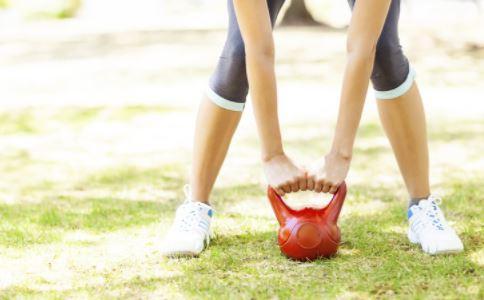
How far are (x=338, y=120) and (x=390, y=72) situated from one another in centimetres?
30

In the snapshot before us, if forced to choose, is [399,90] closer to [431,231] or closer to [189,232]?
[431,231]

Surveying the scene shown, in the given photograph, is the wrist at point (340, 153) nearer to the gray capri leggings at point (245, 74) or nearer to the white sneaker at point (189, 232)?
the gray capri leggings at point (245, 74)

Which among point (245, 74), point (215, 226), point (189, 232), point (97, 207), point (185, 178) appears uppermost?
point (245, 74)

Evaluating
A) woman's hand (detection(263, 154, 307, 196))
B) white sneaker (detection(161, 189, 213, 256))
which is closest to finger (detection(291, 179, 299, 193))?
woman's hand (detection(263, 154, 307, 196))

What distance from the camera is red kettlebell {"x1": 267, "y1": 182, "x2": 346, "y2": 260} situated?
8.21 feet

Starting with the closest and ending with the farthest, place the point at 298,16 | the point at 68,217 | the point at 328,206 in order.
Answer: the point at 328,206 < the point at 68,217 < the point at 298,16

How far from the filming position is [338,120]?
246cm

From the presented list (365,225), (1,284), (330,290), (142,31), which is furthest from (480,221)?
(142,31)

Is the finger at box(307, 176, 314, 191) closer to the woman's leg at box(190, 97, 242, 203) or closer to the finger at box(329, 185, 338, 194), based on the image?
the finger at box(329, 185, 338, 194)

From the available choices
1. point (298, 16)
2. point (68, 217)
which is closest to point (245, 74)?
point (68, 217)

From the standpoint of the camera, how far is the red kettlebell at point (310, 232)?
2.50m

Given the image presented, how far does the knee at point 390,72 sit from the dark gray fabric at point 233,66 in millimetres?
387

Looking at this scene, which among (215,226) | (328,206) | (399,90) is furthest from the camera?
(215,226)

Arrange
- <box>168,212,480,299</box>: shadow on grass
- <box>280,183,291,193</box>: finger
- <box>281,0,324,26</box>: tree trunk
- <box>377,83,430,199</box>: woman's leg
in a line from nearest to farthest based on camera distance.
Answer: <box>168,212,480,299</box>: shadow on grass < <box>280,183,291,193</box>: finger < <box>377,83,430,199</box>: woman's leg < <box>281,0,324,26</box>: tree trunk
